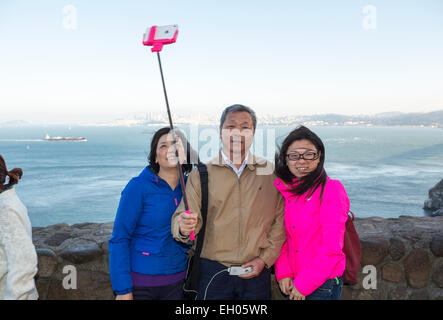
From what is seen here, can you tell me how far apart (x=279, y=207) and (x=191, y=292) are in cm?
82

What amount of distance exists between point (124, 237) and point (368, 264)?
6.97 feet

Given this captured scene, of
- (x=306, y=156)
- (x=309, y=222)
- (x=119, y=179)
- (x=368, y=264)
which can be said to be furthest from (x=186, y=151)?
(x=119, y=179)

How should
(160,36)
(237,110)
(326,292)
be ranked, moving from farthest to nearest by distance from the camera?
(237,110), (326,292), (160,36)

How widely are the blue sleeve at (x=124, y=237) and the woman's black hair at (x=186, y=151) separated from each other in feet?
0.95

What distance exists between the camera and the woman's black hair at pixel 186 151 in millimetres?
2381

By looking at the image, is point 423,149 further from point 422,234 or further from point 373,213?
point 422,234

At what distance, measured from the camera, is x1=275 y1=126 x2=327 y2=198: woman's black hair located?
2.13m

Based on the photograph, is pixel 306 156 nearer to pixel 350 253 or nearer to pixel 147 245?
pixel 350 253

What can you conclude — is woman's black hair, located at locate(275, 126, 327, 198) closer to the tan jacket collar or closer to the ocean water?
the tan jacket collar

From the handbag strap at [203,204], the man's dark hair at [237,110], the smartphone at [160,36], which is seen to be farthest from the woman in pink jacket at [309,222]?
the smartphone at [160,36]

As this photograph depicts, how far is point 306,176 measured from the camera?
85.0 inches

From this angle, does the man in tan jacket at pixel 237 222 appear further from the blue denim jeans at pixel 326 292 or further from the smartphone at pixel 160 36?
the smartphone at pixel 160 36

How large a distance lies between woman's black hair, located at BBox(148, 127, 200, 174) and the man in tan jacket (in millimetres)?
288
